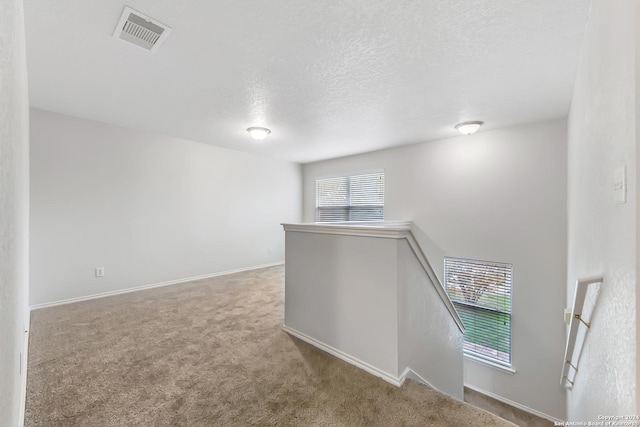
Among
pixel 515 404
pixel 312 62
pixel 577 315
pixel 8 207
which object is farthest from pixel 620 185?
pixel 515 404

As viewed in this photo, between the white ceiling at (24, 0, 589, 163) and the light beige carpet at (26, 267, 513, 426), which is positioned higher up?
the white ceiling at (24, 0, 589, 163)

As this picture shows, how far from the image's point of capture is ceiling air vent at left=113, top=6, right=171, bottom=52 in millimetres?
1590

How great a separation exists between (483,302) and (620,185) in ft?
11.3

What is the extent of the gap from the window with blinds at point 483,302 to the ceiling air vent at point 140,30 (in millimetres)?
4287

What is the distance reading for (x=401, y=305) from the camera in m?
1.75

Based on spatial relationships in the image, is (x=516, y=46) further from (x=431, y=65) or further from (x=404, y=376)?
(x=404, y=376)

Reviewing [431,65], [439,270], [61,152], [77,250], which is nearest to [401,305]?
[431,65]

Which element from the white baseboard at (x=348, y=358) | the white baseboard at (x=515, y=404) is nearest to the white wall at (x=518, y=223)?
the white baseboard at (x=515, y=404)

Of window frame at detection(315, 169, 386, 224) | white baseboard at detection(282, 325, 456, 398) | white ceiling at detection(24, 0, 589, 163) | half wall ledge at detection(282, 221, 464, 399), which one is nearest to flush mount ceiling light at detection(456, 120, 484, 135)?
white ceiling at detection(24, 0, 589, 163)

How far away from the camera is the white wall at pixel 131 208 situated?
10.1ft

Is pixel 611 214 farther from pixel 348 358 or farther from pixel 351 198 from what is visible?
pixel 351 198

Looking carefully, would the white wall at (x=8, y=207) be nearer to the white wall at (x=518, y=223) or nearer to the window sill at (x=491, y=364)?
the white wall at (x=518, y=223)

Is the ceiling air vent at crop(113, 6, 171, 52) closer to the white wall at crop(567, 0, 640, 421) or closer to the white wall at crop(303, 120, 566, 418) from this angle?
the white wall at crop(567, 0, 640, 421)

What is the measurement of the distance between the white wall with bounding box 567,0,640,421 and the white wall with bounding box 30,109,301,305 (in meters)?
4.64
